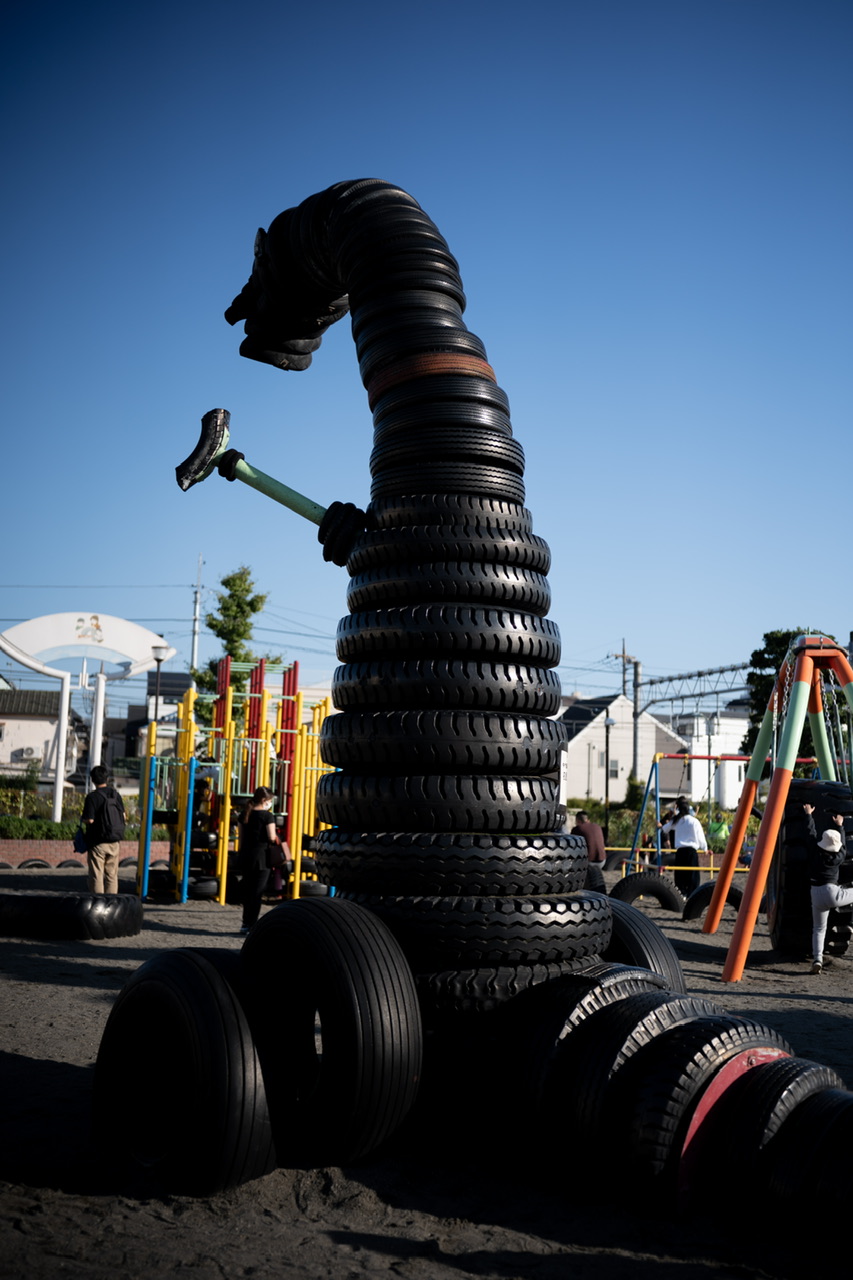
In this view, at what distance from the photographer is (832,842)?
10039 mm

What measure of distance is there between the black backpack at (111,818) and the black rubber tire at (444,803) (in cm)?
783

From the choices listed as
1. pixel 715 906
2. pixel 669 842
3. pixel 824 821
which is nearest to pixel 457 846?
pixel 824 821

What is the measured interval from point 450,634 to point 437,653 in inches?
4.5

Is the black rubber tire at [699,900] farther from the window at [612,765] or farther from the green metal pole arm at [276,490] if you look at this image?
the window at [612,765]

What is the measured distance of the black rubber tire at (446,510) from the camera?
5121mm

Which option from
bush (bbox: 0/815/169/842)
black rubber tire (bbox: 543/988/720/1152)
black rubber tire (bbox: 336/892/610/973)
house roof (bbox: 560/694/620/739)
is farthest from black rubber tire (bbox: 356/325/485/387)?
house roof (bbox: 560/694/620/739)

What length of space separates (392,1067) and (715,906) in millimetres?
9546

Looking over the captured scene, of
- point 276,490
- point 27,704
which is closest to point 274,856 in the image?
point 276,490

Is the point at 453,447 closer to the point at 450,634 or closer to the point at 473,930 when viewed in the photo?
the point at 450,634

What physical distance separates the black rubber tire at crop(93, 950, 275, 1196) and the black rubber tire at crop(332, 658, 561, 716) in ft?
4.90

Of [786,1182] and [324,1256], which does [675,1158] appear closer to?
[786,1182]

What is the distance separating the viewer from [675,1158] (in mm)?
3568

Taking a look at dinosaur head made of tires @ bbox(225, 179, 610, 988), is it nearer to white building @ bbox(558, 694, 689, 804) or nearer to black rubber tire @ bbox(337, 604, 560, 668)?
black rubber tire @ bbox(337, 604, 560, 668)

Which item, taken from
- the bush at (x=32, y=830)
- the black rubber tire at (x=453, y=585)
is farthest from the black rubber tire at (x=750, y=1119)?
the bush at (x=32, y=830)
